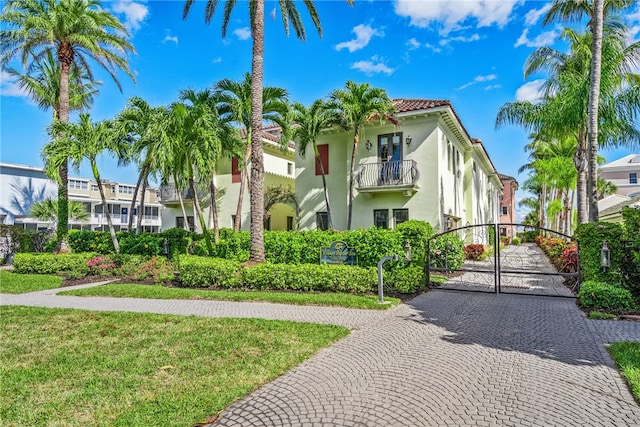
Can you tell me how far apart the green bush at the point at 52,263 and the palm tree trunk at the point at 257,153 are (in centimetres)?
752

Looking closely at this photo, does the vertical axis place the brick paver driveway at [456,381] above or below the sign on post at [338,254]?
below

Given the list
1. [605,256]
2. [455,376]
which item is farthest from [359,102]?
[455,376]

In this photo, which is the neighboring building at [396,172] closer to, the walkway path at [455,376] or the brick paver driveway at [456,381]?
the walkway path at [455,376]

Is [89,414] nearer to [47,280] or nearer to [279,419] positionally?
[279,419]

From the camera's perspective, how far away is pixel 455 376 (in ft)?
14.3

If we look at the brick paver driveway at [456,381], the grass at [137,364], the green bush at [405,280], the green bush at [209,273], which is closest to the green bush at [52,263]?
the green bush at [209,273]

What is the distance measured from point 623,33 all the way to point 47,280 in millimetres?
22471

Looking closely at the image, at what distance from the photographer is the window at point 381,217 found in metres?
17.9

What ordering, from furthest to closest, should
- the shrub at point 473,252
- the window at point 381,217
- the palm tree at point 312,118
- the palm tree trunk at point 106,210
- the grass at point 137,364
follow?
the shrub at point 473,252 → the window at point 381,217 → the palm tree at point 312,118 → the palm tree trunk at point 106,210 → the grass at point 137,364

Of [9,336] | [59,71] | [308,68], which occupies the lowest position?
[9,336]

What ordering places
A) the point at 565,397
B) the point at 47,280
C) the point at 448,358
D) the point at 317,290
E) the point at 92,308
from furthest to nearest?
the point at 47,280 → the point at 317,290 → the point at 92,308 → the point at 448,358 → the point at 565,397

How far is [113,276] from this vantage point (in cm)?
1398

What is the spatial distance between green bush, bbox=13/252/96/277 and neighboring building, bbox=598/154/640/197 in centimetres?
6119

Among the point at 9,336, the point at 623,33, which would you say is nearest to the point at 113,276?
the point at 9,336
